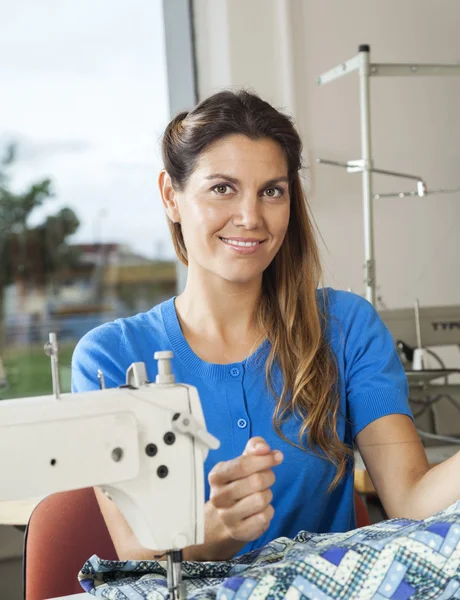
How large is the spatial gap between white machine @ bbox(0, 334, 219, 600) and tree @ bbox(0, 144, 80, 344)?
7.44 ft

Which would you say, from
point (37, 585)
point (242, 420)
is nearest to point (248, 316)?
point (242, 420)

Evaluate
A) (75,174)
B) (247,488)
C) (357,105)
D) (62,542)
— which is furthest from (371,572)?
(357,105)

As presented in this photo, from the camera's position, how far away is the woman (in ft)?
4.42

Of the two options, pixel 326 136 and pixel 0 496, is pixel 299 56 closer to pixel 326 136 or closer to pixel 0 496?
pixel 326 136

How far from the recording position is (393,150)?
3.68m

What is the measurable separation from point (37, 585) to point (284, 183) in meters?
0.68

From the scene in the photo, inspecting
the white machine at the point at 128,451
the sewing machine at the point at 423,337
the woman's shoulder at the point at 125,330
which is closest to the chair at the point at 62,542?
the woman's shoulder at the point at 125,330

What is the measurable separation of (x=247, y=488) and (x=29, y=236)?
2.36 metres

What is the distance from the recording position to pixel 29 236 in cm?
318

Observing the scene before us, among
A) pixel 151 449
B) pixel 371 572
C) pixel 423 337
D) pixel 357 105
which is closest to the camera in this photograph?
pixel 371 572

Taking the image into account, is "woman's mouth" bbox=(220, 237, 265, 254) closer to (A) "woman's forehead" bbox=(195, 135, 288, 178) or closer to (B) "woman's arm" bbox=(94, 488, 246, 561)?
(A) "woman's forehead" bbox=(195, 135, 288, 178)

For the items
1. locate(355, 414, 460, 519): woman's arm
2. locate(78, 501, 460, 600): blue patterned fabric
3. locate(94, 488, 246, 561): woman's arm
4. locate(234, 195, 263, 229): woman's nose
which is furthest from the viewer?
locate(234, 195, 263, 229): woman's nose

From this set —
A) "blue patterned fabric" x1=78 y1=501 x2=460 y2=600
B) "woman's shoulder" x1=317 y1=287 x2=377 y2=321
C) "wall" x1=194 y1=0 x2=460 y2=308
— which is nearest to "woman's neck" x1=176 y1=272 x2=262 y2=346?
"woman's shoulder" x1=317 y1=287 x2=377 y2=321

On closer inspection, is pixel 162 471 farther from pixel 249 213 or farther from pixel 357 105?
Answer: pixel 357 105
